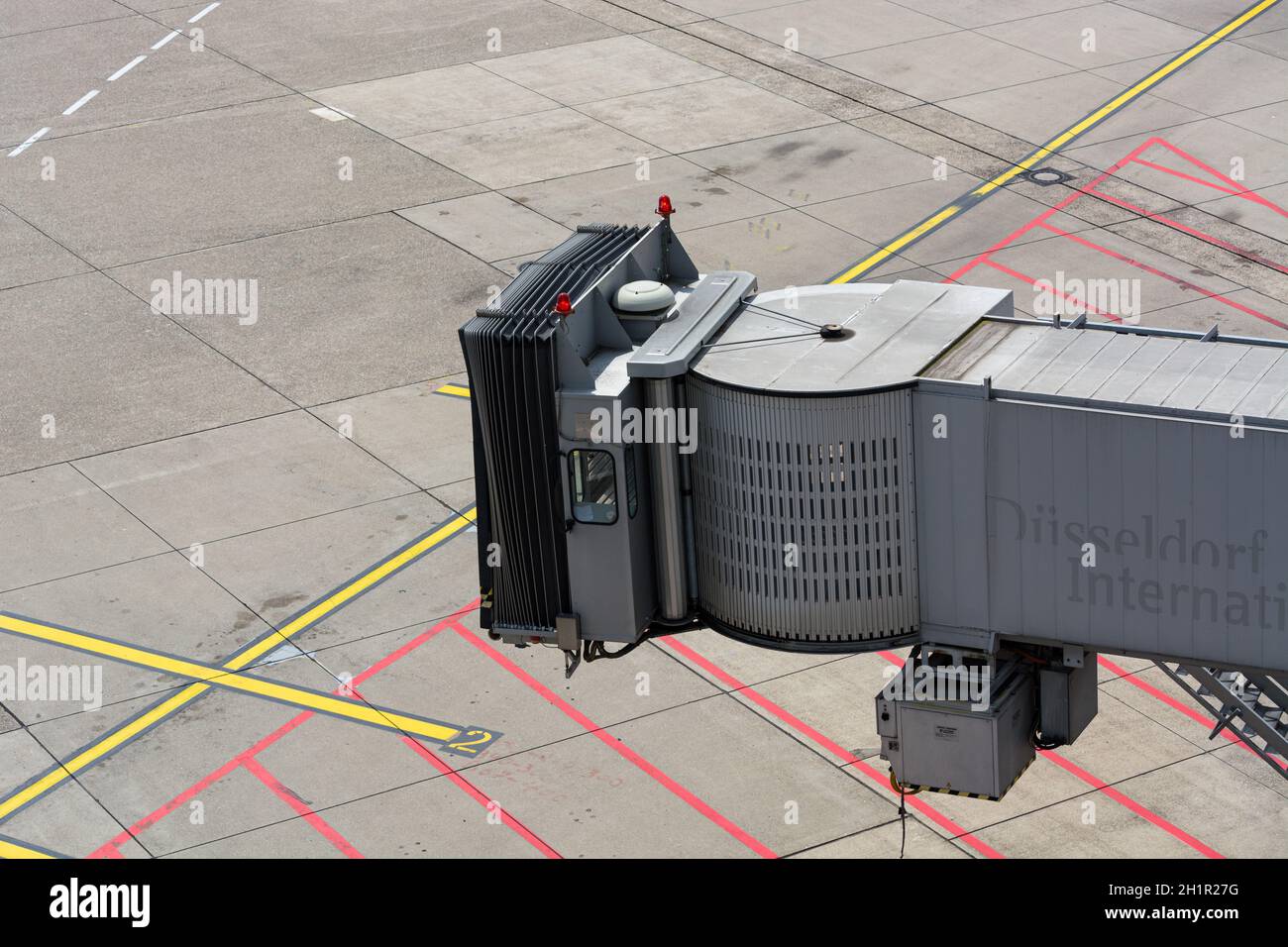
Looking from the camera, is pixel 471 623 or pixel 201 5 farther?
pixel 201 5

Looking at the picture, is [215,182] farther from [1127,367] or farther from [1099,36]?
[1127,367]

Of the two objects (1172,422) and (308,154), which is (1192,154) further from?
(1172,422)

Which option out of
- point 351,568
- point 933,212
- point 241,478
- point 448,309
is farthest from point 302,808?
point 933,212

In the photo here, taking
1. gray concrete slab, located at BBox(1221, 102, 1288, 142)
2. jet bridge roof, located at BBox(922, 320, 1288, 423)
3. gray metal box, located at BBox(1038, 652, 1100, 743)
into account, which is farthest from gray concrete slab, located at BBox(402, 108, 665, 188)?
gray metal box, located at BBox(1038, 652, 1100, 743)

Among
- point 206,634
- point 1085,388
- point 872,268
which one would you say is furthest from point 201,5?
point 1085,388

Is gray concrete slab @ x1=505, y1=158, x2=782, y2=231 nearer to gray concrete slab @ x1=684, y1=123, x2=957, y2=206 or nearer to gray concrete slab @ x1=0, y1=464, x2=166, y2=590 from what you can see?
gray concrete slab @ x1=684, y1=123, x2=957, y2=206

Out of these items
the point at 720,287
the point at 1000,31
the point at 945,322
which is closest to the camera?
the point at 945,322
